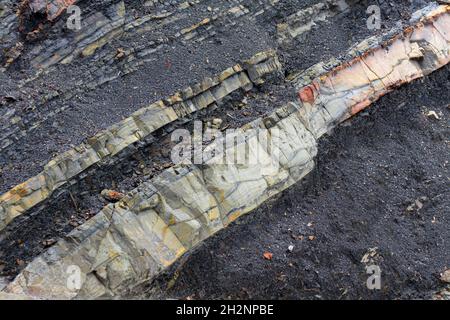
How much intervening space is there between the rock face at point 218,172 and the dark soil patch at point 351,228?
0.90 ft

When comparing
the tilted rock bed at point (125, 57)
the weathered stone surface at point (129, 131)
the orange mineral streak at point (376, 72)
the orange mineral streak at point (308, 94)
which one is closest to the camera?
the weathered stone surface at point (129, 131)

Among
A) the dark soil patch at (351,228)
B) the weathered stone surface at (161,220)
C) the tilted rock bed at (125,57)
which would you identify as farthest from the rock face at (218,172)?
the tilted rock bed at (125,57)

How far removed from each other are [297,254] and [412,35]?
5.08 m

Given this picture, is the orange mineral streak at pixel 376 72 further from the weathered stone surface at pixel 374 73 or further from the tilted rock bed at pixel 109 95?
the tilted rock bed at pixel 109 95

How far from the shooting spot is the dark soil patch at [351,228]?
357 inches

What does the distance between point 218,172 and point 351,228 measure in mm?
2417

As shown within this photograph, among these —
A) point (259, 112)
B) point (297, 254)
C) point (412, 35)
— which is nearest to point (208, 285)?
point (297, 254)

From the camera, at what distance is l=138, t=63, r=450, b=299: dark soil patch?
906 centimetres

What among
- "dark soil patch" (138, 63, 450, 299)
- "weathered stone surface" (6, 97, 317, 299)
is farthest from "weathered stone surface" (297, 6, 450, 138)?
"weathered stone surface" (6, 97, 317, 299)

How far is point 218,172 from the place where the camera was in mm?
9477

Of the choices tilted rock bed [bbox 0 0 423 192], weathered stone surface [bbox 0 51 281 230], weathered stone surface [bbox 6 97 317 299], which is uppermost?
tilted rock bed [bbox 0 0 423 192]

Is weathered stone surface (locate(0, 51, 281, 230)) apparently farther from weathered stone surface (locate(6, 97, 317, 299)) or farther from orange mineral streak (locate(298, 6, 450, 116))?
orange mineral streak (locate(298, 6, 450, 116))

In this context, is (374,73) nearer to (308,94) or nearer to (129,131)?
(308,94)

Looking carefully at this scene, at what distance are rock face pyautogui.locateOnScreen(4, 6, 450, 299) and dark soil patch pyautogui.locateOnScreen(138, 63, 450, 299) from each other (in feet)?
0.90
